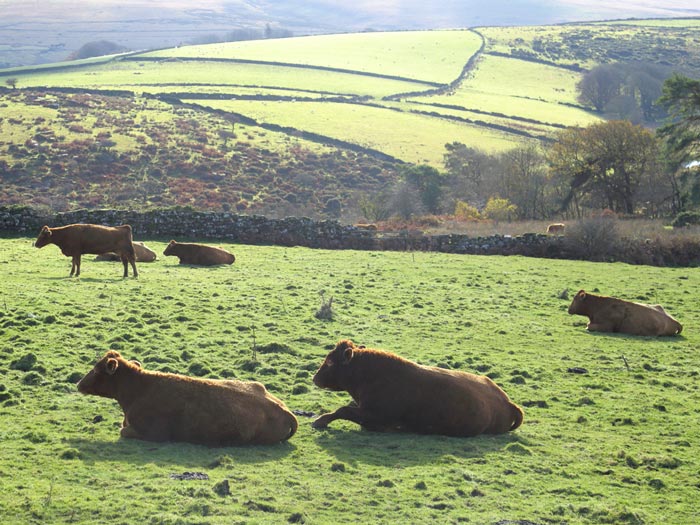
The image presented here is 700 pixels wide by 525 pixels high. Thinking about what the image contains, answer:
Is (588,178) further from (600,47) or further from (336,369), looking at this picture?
(600,47)

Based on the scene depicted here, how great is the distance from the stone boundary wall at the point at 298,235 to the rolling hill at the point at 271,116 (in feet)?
93.8

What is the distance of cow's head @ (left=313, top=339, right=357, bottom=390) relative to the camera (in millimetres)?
13484

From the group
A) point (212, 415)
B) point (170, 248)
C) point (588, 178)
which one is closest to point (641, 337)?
point (212, 415)

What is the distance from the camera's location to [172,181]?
74688mm

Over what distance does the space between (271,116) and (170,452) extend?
9365cm

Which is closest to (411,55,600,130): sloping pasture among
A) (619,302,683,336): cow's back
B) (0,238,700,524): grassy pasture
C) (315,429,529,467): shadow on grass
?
(619,302,683,336): cow's back

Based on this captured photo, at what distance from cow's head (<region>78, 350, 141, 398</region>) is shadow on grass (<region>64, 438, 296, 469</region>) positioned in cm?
105

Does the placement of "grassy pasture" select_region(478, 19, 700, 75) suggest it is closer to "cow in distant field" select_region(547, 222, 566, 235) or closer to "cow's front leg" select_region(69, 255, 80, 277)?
"cow in distant field" select_region(547, 222, 566, 235)

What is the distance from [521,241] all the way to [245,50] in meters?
138

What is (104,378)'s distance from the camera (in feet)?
40.4

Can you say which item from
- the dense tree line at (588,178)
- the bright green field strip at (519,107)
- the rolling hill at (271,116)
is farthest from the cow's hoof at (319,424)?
the bright green field strip at (519,107)

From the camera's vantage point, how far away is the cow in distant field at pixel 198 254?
2983 centimetres

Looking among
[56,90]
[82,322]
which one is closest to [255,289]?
[82,322]

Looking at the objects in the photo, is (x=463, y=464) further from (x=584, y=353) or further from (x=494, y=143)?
(x=494, y=143)
